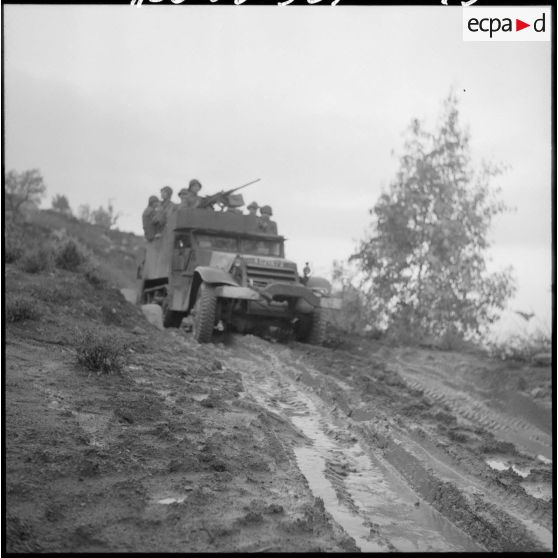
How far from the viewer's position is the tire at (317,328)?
10.9 meters

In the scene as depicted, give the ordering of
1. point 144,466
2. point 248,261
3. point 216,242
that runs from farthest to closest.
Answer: point 216,242
point 248,261
point 144,466

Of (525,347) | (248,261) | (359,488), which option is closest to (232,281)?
(248,261)

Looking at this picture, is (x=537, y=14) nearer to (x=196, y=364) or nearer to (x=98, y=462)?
(x=98, y=462)

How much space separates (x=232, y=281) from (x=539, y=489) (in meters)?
6.68

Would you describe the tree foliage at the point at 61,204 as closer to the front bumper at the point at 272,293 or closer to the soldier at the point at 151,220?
the soldier at the point at 151,220

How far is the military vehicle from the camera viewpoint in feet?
32.9

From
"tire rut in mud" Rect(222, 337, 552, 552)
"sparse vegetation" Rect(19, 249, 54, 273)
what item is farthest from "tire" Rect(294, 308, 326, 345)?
"tire rut in mud" Rect(222, 337, 552, 552)

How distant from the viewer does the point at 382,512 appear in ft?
11.2

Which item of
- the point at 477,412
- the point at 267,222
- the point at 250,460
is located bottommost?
the point at 477,412

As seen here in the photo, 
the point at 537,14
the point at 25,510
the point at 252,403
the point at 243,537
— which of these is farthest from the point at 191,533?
the point at 537,14

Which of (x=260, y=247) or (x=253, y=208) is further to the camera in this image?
(x=253, y=208)

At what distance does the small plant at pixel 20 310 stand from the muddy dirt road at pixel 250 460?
0.53 feet

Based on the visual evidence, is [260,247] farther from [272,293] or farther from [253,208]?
[272,293]

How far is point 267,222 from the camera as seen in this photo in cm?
1241
